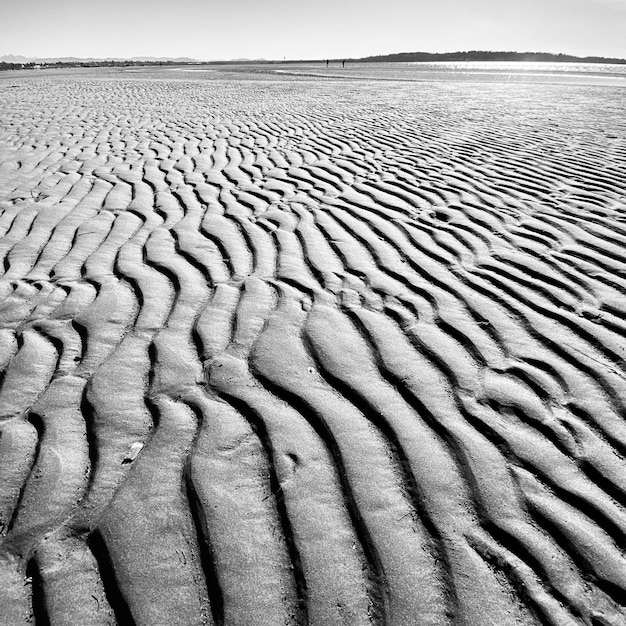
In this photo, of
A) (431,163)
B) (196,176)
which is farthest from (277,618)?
(431,163)

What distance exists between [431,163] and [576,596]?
4.80 metres

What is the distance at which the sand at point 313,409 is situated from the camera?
4.30 ft

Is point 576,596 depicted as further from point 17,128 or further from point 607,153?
point 17,128

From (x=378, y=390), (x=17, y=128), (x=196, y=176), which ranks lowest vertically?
(x=378, y=390)

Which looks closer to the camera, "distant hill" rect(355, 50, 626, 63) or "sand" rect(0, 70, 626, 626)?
"sand" rect(0, 70, 626, 626)

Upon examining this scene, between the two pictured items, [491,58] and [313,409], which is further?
[491,58]

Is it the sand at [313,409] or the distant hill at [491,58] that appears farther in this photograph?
the distant hill at [491,58]

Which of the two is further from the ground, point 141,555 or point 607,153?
point 607,153

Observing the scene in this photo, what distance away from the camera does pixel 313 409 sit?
1864 millimetres

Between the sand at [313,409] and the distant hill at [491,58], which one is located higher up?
the distant hill at [491,58]

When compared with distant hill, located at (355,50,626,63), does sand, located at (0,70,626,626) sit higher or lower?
lower

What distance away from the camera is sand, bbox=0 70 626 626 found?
1.31 m

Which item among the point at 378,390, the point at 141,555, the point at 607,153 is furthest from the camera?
the point at 607,153

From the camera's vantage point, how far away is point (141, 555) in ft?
4.49
